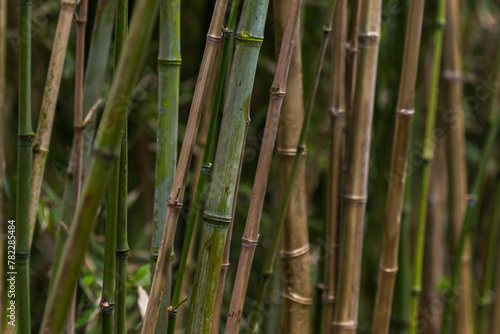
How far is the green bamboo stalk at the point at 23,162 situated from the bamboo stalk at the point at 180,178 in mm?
125

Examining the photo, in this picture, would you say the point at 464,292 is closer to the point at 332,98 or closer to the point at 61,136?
the point at 332,98

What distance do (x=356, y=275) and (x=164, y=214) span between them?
235 mm

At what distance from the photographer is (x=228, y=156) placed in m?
0.37

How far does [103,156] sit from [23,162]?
7.8 inches

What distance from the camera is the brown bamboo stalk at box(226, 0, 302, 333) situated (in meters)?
0.39

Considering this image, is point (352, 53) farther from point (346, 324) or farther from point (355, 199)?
point (346, 324)

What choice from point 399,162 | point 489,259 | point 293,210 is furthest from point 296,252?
point 489,259

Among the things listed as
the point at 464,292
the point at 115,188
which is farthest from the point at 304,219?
the point at 464,292

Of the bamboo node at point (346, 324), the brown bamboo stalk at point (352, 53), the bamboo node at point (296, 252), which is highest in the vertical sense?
the brown bamboo stalk at point (352, 53)

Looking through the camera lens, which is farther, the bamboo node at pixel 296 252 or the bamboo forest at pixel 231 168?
the bamboo node at pixel 296 252

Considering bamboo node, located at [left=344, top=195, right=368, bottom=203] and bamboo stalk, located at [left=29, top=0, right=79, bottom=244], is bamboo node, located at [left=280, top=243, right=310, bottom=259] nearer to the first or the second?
bamboo node, located at [left=344, top=195, right=368, bottom=203]

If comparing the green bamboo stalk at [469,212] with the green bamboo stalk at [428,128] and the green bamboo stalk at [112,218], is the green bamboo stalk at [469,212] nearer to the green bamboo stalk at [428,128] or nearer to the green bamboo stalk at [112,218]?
the green bamboo stalk at [428,128]

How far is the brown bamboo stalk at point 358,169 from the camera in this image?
504 millimetres

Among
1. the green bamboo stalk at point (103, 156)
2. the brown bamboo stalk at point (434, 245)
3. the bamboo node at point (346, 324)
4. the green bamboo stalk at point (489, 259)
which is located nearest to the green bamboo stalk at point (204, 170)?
the green bamboo stalk at point (103, 156)
